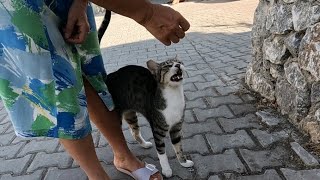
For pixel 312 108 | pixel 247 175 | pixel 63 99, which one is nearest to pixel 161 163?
pixel 247 175

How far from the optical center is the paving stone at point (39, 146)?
8.85 ft

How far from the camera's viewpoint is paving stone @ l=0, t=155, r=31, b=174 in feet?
8.00

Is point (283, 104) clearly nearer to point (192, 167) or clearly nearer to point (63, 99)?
point (192, 167)

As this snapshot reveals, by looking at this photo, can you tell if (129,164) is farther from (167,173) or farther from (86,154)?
(86,154)

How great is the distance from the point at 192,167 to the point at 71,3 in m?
1.22

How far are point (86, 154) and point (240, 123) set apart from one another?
1380mm

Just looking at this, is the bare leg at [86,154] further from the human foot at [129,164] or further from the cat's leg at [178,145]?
the cat's leg at [178,145]

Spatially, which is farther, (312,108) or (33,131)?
(312,108)

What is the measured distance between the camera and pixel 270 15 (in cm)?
281

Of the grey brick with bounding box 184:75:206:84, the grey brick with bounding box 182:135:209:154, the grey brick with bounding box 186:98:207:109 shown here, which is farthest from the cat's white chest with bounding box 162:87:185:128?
the grey brick with bounding box 184:75:206:84

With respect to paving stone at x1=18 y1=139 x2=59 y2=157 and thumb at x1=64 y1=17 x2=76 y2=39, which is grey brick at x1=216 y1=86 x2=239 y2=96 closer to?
paving stone at x1=18 y1=139 x2=59 y2=157

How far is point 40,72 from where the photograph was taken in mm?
1371

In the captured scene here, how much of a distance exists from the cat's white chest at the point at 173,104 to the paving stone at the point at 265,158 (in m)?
0.52

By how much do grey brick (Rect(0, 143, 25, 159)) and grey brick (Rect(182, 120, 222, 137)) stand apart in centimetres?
132
